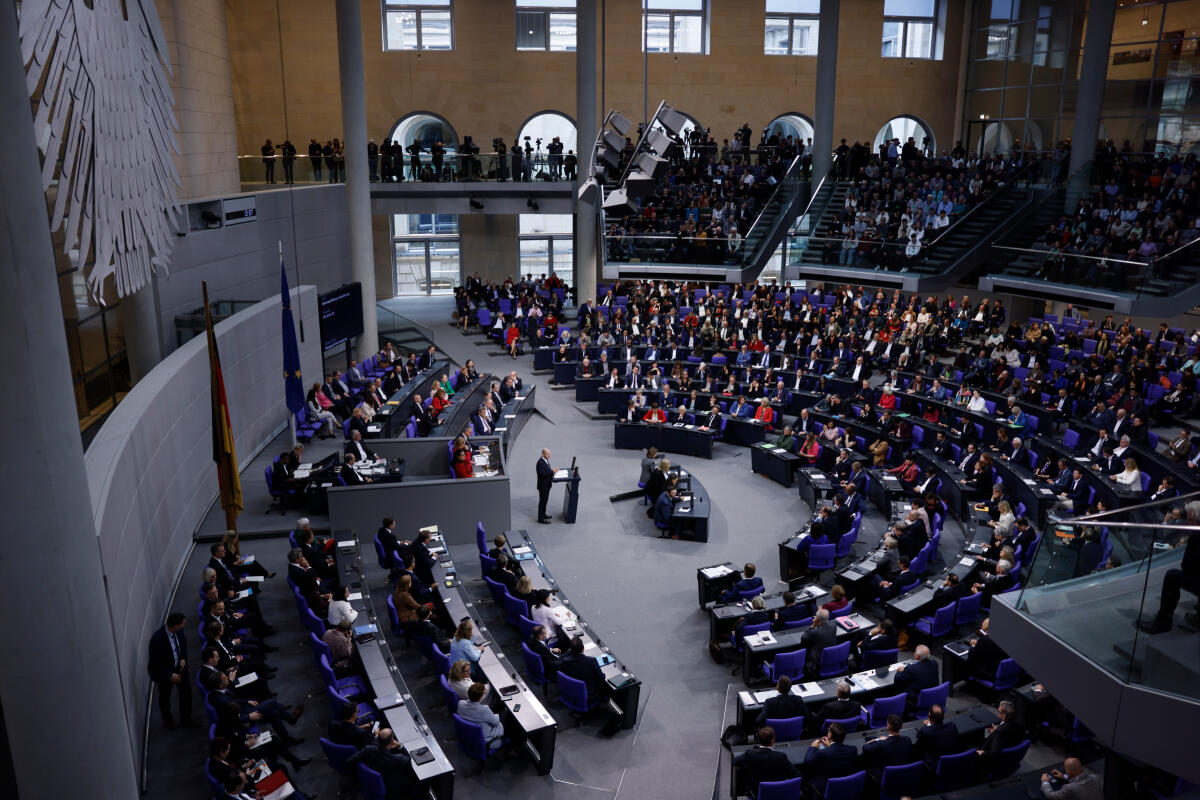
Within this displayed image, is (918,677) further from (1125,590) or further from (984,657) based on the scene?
(1125,590)

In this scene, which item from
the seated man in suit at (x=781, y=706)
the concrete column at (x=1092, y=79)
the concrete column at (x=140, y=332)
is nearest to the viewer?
the seated man in suit at (x=781, y=706)

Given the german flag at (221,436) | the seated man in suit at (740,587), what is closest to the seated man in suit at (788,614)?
the seated man in suit at (740,587)

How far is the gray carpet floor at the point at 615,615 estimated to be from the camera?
8.94 metres

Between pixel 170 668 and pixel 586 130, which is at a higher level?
pixel 586 130

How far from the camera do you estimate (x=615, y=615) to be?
12.3 meters

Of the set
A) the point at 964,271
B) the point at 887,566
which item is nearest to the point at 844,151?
the point at 964,271

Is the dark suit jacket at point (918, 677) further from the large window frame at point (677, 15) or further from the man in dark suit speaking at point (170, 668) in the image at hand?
the large window frame at point (677, 15)

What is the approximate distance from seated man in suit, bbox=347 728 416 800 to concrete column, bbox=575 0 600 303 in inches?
813

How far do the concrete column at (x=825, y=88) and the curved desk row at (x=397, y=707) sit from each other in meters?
22.1

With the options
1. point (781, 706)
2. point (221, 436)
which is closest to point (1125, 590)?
point (781, 706)

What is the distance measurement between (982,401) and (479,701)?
12758 millimetres

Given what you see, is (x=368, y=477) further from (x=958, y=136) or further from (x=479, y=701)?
(x=958, y=136)

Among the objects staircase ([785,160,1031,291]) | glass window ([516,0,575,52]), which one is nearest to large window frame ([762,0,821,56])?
glass window ([516,0,575,52])

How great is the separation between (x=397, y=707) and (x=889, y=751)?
4.62 m
